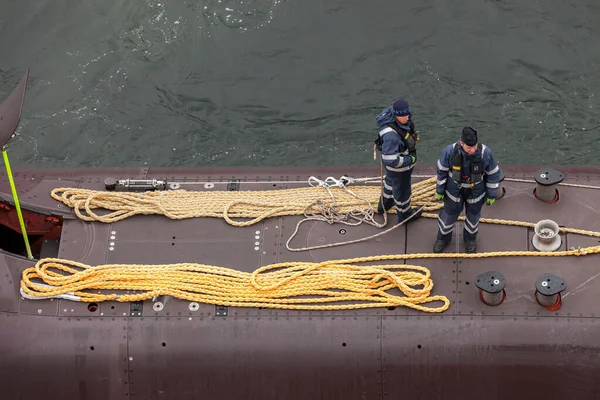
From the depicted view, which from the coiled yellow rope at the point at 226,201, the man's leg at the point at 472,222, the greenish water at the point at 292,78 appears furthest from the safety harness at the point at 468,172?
the greenish water at the point at 292,78

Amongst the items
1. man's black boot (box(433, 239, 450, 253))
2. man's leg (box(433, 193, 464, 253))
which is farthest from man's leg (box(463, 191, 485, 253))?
man's black boot (box(433, 239, 450, 253))

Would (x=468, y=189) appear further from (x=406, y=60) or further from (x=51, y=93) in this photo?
(x=51, y=93)

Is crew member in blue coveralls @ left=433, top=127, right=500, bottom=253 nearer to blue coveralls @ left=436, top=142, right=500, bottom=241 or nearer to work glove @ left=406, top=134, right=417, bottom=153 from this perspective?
blue coveralls @ left=436, top=142, right=500, bottom=241

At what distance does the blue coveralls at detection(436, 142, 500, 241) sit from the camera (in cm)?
1377

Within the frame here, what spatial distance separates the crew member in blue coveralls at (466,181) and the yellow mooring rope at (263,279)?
537mm

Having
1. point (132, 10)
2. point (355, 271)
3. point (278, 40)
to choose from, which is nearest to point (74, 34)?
point (132, 10)

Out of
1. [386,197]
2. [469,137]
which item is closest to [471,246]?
[386,197]

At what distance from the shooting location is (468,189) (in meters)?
14.1

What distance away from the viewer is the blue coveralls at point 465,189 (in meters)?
13.8

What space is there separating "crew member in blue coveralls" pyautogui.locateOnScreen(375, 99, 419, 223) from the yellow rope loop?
112cm

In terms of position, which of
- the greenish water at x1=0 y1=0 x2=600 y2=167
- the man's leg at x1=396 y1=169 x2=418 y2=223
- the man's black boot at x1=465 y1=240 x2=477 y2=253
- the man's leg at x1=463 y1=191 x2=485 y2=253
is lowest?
the man's black boot at x1=465 y1=240 x2=477 y2=253

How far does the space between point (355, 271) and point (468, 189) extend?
1883 mm

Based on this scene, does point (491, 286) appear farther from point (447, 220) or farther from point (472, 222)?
point (447, 220)

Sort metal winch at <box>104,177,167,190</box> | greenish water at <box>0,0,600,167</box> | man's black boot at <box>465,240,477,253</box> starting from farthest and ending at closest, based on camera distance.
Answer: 1. greenish water at <box>0,0,600,167</box>
2. metal winch at <box>104,177,167,190</box>
3. man's black boot at <box>465,240,477,253</box>
